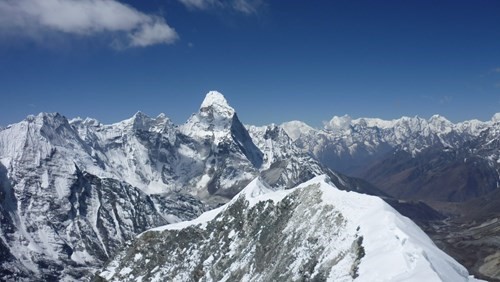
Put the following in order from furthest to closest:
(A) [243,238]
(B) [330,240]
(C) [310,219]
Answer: (A) [243,238] → (C) [310,219] → (B) [330,240]

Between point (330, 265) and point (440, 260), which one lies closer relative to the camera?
point (440, 260)

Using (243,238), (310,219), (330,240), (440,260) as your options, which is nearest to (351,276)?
(440,260)

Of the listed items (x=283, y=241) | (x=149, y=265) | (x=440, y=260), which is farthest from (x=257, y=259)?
(x=440, y=260)

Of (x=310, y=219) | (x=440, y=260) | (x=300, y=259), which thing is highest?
(x=310, y=219)

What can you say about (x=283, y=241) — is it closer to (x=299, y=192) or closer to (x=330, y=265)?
(x=299, y=192)

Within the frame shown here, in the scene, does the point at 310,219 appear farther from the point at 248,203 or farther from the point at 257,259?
the point at 248,203

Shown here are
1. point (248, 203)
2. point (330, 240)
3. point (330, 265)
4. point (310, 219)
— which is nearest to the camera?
point (330, 265)

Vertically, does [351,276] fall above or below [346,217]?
below
